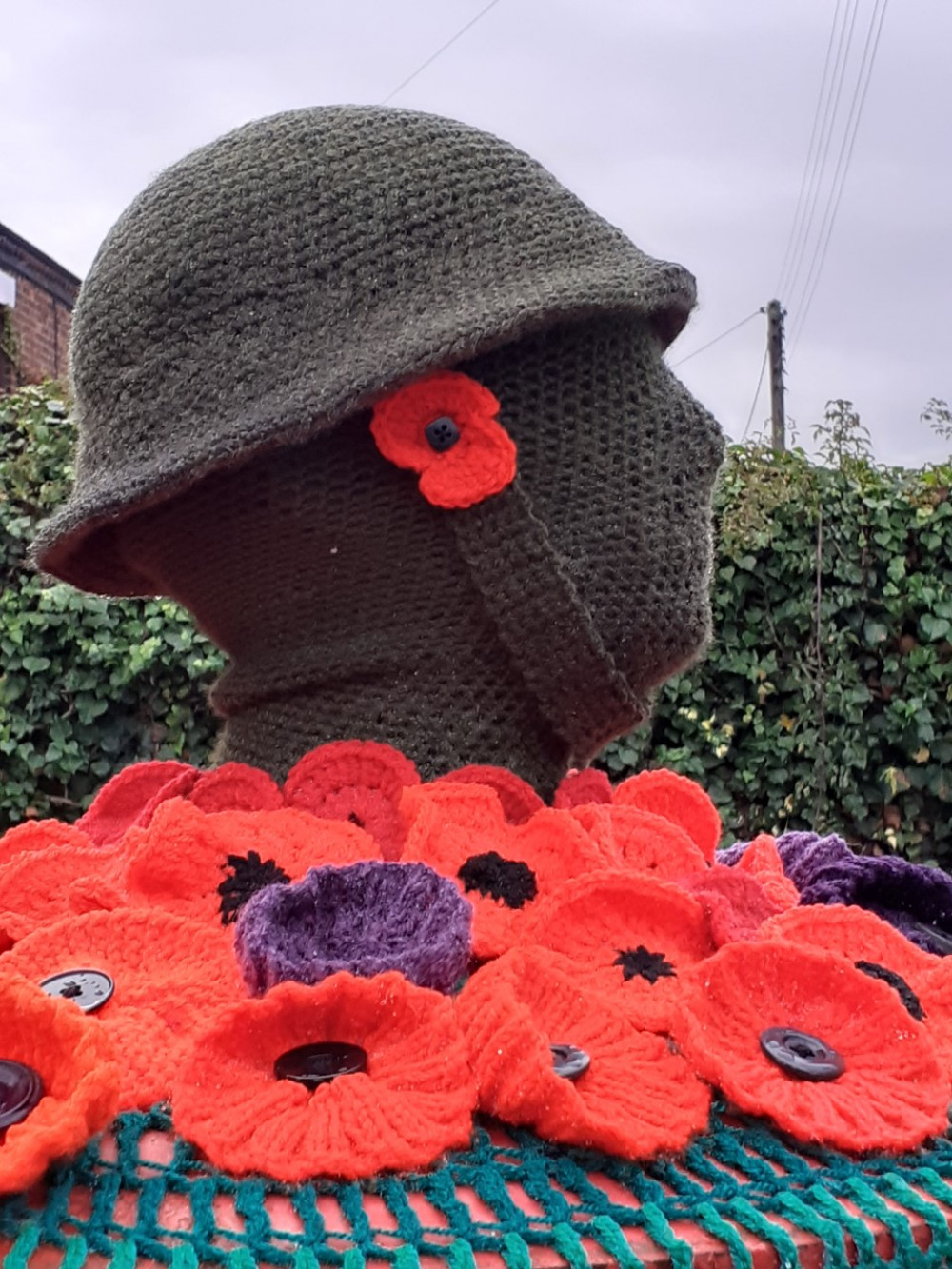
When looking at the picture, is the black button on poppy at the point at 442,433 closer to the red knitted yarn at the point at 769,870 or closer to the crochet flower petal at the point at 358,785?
the crochet flower petal at the point at 358,785

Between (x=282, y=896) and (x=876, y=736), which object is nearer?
(x=282, y=896)

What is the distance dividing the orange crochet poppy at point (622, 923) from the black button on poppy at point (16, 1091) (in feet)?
1.15

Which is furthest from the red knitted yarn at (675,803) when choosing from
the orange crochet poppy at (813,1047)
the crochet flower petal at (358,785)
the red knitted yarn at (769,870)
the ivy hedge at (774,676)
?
the ivy hedge at (774,676)

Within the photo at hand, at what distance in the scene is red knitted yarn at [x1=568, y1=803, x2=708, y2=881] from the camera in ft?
3.05

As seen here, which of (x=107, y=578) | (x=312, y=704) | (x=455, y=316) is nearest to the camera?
(x=455, y=316)

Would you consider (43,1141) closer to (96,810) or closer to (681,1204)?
(681,1204)

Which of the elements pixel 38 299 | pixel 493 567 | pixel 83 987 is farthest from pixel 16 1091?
pixel 38 299

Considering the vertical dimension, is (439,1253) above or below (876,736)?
below

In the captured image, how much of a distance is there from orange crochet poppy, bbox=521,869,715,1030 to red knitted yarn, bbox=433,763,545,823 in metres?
0.13

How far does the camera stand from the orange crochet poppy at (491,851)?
806mm

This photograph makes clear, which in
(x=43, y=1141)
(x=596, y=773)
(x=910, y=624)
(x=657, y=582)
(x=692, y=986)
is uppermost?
(x=910, y=624)

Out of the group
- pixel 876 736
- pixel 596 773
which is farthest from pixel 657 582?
pixel 876 736

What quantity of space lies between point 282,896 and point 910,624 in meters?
2.82

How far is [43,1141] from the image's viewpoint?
49cm
